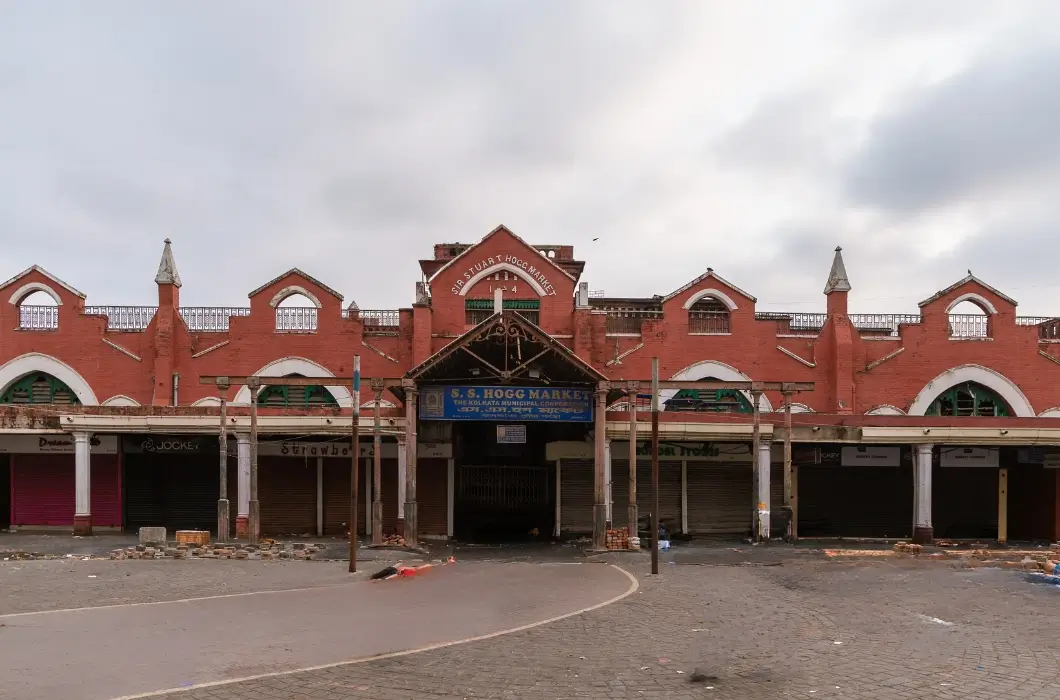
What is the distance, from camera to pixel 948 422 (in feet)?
65.7

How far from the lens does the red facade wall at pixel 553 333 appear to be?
24.0 metres

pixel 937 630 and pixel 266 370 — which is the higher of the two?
pixel 266 370

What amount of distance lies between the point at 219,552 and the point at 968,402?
75.3 ft

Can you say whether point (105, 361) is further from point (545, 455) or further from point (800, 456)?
point (800, 456)

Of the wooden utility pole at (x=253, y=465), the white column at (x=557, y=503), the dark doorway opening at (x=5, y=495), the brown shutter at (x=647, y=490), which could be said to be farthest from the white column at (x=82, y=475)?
the brown shutter at (x=647, y=490)

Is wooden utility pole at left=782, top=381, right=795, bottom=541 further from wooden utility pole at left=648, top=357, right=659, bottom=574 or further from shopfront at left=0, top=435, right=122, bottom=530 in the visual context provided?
shopfront at left=0, top=435, right=122, bottom=530

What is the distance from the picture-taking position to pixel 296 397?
24141 millimetres

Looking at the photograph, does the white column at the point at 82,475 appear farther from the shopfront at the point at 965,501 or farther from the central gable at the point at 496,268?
the shopfront at the point at 965,501

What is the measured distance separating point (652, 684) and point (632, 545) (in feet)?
34.0

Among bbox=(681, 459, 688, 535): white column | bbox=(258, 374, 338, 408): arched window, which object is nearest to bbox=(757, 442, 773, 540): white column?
bbox=(681, 459, 688, 535): white column

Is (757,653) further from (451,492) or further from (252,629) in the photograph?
(451,492)

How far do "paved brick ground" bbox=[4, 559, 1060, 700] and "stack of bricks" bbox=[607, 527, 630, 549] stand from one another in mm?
5092

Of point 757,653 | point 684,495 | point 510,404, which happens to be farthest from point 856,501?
point 757,653

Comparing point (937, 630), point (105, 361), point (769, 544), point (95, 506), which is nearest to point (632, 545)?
point (769, 544)
